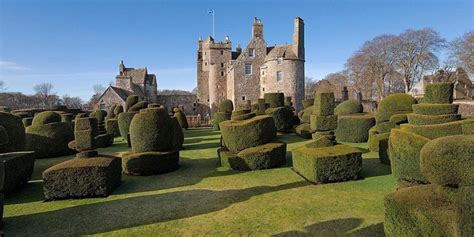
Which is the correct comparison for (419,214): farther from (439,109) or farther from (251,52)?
(251,52)

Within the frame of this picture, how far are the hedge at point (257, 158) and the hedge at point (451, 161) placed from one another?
7.50 metres

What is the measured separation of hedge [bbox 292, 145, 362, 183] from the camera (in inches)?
360

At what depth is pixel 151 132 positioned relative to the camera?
11.5m

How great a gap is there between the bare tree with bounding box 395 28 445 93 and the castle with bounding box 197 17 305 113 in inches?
780

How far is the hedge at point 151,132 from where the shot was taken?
452 inches

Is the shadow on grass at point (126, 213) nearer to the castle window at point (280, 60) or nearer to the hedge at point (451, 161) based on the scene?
the hedge at point (451, 161)

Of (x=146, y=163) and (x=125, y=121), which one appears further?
(x=125, y=121)

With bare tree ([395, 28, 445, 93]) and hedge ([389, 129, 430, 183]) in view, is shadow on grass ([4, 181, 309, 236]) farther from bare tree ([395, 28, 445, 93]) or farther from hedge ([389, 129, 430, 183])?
bare tree ([395, 28, 445, 93])

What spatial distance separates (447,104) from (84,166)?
13918 millimetres

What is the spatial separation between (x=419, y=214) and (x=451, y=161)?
899 millimetres

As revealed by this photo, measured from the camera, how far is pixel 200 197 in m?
8.36

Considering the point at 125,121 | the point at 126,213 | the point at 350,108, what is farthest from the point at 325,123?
the point at 125,121

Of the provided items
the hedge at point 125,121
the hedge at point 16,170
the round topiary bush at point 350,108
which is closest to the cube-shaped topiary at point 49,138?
the hedge at point 125,121

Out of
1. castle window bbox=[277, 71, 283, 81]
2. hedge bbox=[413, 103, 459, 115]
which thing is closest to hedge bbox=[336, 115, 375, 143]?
hedge bbox=[413, 103, 459, 115]
